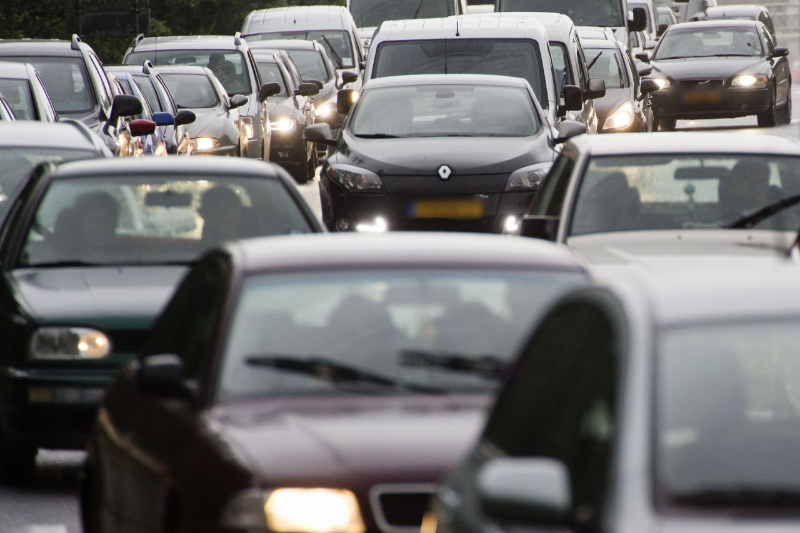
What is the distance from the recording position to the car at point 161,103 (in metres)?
22.2

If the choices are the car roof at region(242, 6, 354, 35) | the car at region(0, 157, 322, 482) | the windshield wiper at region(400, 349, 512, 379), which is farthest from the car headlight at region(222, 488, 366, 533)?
the car roof at region(242, 6, 354, 35)

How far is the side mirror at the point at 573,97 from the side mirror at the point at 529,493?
15.0 m

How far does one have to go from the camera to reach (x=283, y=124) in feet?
92.1

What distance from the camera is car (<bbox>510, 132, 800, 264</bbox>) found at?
30.5ft

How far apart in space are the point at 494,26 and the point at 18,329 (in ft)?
39.2

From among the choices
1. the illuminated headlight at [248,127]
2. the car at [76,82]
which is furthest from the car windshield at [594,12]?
the car at [76,82]

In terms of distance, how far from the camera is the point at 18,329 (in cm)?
804

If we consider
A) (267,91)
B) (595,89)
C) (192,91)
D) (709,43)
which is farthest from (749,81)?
(595,89)

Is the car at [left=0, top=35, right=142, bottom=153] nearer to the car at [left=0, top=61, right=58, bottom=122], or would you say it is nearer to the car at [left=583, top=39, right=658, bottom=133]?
the car at [left=0, top=61, right=58, bottom=122]

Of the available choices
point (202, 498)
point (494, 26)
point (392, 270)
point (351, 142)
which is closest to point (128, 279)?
point (392, 270)

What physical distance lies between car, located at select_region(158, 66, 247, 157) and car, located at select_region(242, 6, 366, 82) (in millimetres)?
10131

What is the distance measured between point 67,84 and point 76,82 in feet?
0.35

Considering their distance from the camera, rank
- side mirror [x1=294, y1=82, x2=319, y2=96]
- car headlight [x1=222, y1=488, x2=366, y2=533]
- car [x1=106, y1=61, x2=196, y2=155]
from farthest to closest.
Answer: side mirror [x1=294, y1=82, x2=319, y2=96] → car [x1=106, y1=61, x2=196, y2=155] → car headlight [x1=222, y1=488, x2=366, y2=533]

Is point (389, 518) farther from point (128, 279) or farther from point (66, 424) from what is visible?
point (128, 279)
